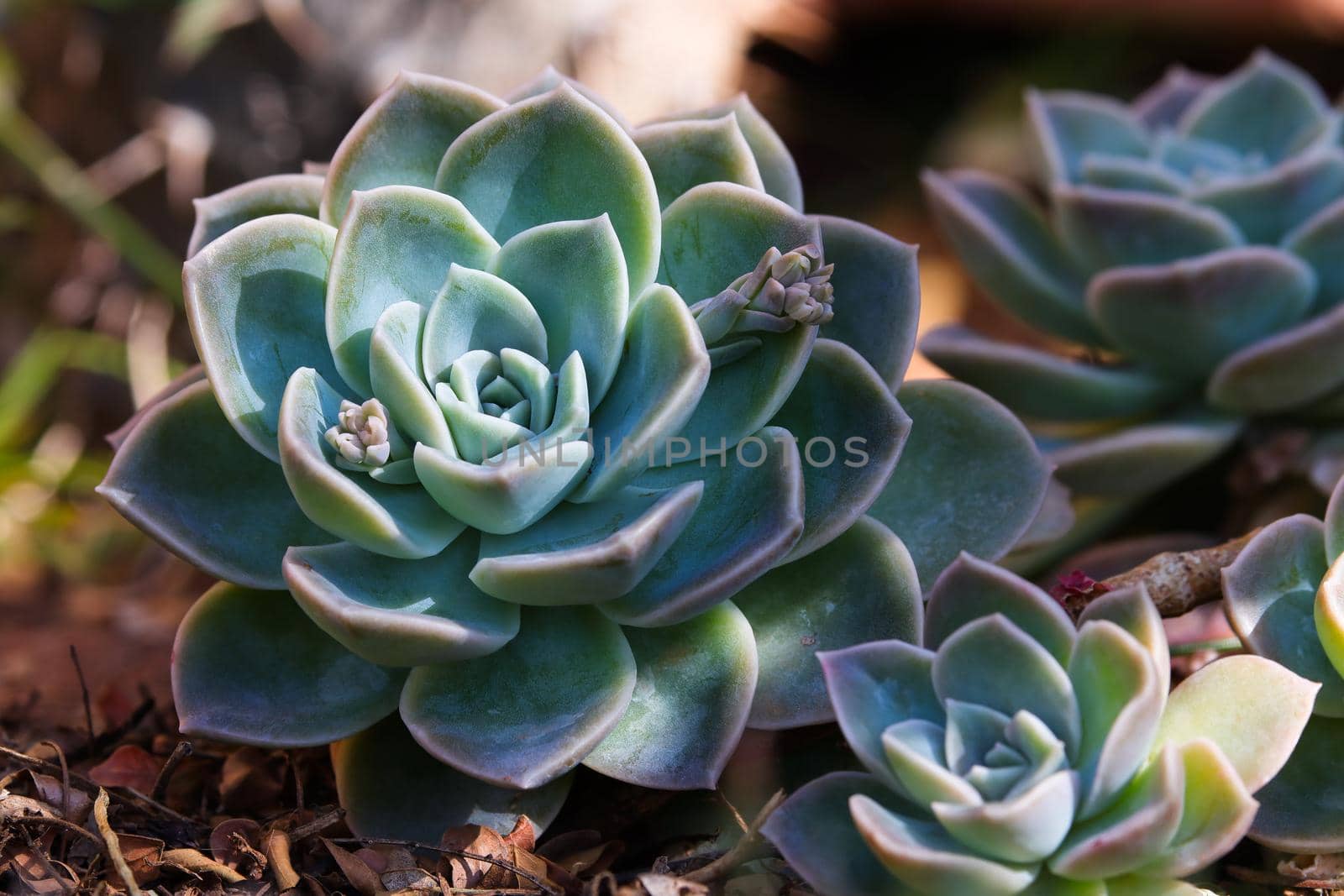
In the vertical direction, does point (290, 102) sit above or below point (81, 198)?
above

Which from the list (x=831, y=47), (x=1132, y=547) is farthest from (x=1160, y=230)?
(x=831, y=47)

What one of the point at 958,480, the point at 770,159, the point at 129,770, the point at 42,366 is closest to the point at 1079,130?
the point at 770,159

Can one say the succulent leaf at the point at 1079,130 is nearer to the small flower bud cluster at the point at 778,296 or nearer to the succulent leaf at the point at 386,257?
the small flower bud cluster at the point at 778,296

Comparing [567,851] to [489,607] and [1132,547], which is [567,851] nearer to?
[489,607]

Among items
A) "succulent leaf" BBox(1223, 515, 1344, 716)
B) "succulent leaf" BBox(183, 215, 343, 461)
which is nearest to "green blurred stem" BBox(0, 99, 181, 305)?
"succulent leaf" BBox(183, 215, 343, 461)

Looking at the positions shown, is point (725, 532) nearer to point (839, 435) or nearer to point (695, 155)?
point (839, 435)

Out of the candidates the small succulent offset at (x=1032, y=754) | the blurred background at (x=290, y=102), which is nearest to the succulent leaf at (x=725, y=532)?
the small succulent offset at (x=1032, y=754)
